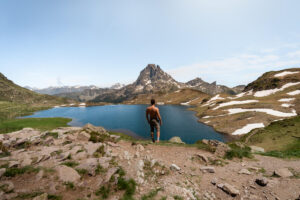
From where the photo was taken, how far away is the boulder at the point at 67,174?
24.3 feet

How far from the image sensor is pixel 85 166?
8680 millimetres

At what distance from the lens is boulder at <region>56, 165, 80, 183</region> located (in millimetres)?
7416

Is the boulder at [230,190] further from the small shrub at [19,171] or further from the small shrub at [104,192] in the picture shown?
the small shrub at [19,171]

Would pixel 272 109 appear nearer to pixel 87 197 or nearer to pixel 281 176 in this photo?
pixel 281 176

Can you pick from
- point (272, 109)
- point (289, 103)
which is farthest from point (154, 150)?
point (289, 103)

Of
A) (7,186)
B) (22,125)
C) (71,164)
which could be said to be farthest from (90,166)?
(22,125)

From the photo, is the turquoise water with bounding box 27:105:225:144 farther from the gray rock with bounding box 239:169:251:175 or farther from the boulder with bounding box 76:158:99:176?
the boulder with bounding box 76:158:99:176

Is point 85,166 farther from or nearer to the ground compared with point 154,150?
farther from the ground

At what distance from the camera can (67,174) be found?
777 centimetres

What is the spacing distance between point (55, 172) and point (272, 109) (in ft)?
290

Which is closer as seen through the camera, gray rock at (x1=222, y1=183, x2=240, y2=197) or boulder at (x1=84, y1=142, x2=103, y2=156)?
gray rock at (x1=222, y1=183, x2=240, y2=197)

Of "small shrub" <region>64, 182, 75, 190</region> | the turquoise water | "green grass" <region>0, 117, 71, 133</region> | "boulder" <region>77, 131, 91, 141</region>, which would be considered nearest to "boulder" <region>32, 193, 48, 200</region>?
"small shrub" <region>64, 182, 75, 190</region>

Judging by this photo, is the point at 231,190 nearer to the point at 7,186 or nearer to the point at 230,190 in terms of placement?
the point at 230,190

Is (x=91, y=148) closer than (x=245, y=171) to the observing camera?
No
